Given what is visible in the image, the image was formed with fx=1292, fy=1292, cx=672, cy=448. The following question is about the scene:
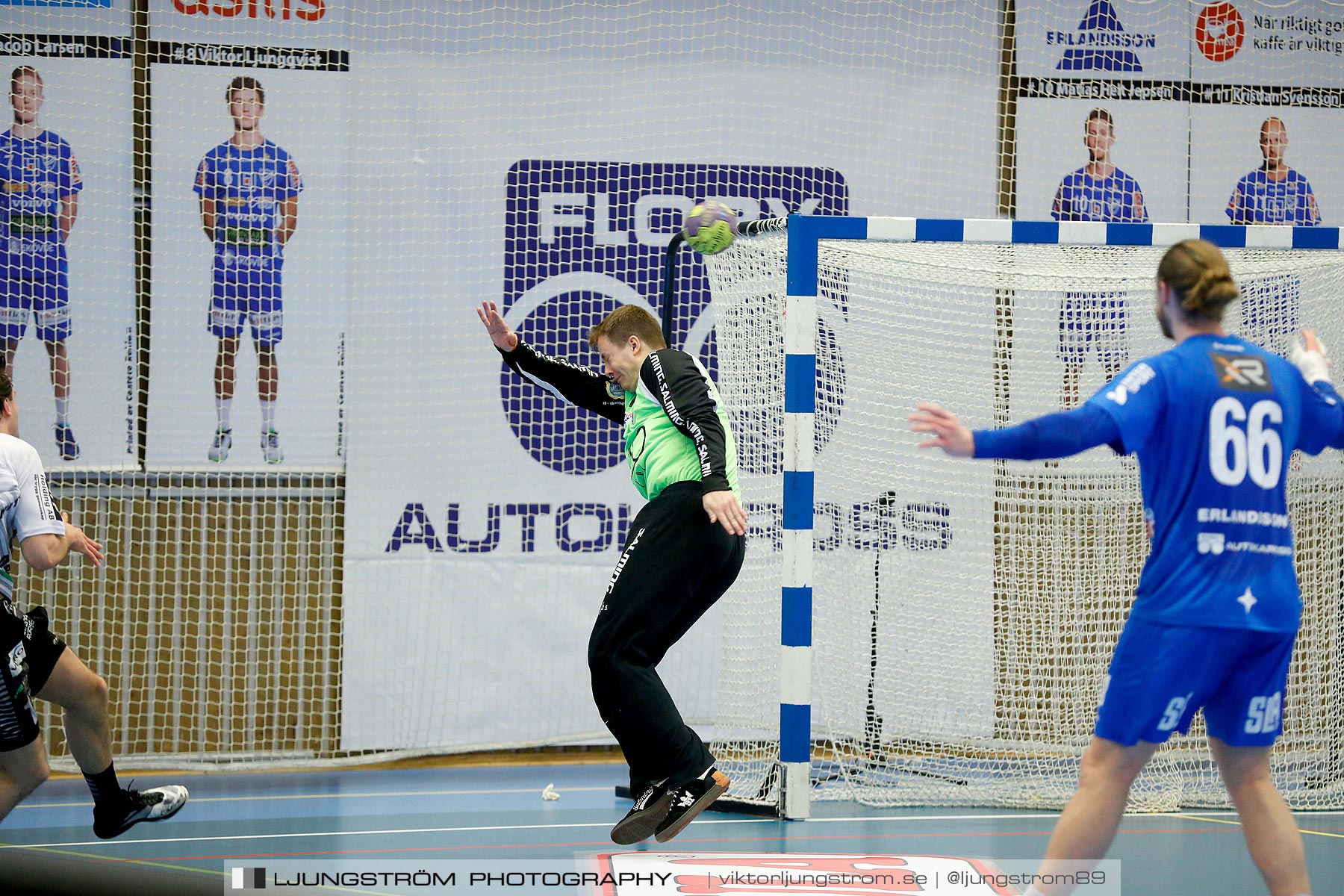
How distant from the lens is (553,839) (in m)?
5.71

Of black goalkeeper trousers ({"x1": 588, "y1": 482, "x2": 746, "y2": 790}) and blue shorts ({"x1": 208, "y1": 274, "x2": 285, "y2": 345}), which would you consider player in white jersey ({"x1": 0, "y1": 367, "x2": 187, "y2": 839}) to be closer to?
black goalkeeper trousers ({"x1": 588, "y1": 482, "x2": 746, "y2": 790})

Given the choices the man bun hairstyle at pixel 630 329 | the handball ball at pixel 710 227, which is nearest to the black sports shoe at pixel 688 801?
the man bun hairstyle at pixel 630 329

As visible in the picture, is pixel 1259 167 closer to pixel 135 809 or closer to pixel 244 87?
pixel 244 87

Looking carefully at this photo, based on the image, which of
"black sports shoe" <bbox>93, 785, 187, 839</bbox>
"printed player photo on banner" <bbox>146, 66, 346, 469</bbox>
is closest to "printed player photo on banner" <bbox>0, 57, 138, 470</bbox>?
"printed player photo on banner" <bbox>146, 66, 346, 469</bbox>

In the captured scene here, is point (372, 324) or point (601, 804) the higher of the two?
point (372, 324)

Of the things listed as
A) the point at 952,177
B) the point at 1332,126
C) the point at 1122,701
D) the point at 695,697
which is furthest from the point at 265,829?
the point at 1332,126

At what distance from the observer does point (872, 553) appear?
6.80 metres

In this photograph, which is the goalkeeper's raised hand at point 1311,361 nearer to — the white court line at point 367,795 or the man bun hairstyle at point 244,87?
the white court line at point 367,795

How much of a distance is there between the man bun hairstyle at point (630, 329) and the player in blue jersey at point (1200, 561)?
6.13 feet

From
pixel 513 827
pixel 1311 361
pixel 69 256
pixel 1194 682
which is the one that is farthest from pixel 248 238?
pixel 1194 682

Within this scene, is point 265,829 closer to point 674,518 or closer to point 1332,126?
point 674,518

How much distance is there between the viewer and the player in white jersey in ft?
14.7

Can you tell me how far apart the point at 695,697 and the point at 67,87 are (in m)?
5.17

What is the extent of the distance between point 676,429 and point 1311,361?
7.26ft
